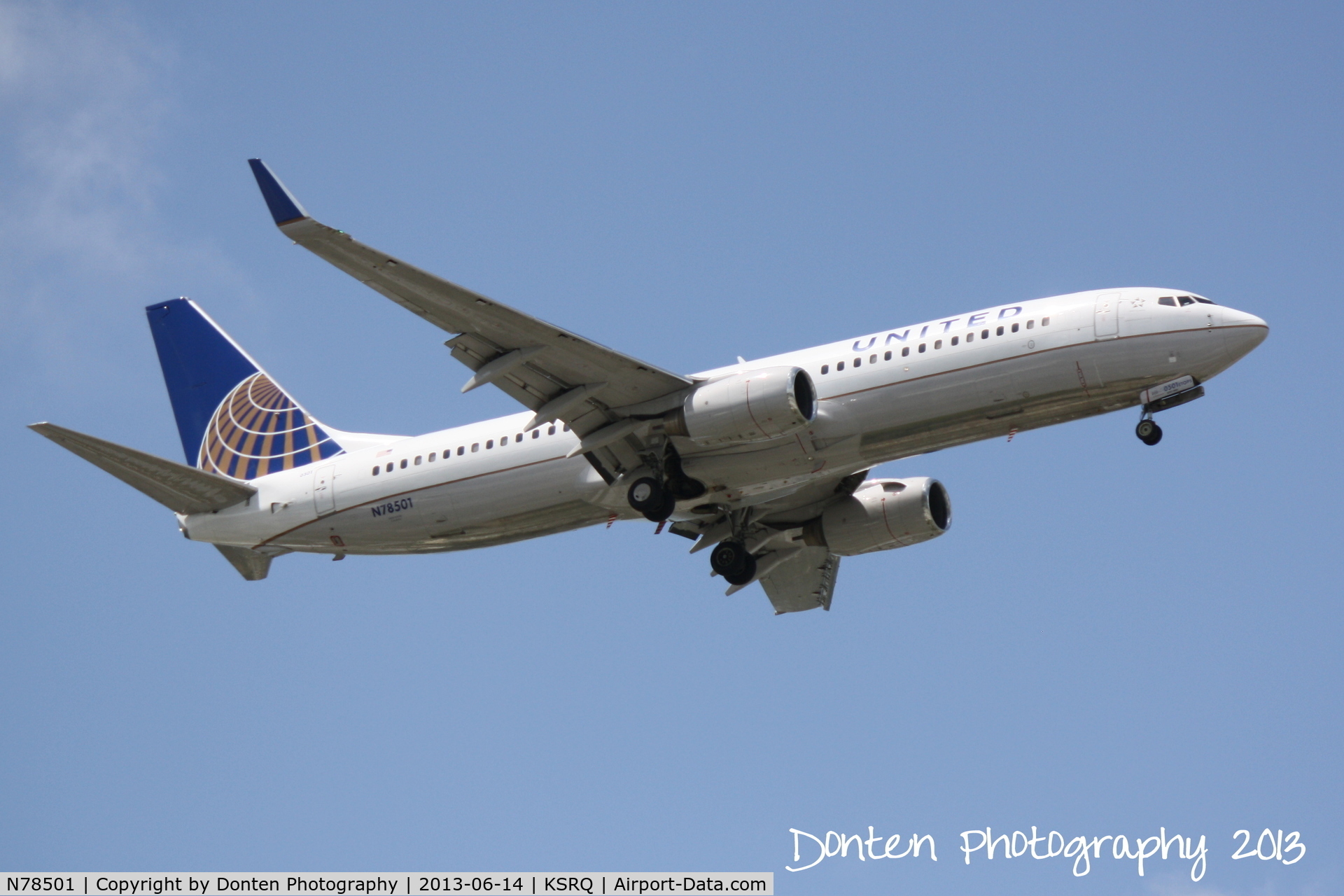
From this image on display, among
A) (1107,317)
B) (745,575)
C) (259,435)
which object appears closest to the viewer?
(1107,317)

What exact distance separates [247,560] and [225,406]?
5153 mm

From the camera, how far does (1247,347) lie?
29.3 m

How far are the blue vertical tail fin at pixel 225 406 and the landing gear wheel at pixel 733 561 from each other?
9473 mm

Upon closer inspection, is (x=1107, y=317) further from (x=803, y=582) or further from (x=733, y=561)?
(x=803, y=582)

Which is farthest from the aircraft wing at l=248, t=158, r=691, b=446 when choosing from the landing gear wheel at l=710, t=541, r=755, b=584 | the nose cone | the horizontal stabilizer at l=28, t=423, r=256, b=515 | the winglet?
the nose cone

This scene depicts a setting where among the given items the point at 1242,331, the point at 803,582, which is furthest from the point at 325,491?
the point at 1242,331

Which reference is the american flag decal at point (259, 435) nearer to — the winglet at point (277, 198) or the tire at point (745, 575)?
the tire at point (745, 575)

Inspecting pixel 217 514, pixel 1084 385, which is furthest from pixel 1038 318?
pixel 217 514

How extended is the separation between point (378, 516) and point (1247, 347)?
18.9m

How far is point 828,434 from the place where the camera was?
30.5 m

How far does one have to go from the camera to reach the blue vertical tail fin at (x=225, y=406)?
36.8 metres

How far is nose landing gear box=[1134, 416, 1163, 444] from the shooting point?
29.6 metres

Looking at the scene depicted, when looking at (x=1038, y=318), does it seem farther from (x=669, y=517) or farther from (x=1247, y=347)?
(x=669, y=517)

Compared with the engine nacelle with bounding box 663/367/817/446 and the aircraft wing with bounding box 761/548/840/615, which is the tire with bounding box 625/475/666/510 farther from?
the aircraft wing with bounding box 761/548/840/615
